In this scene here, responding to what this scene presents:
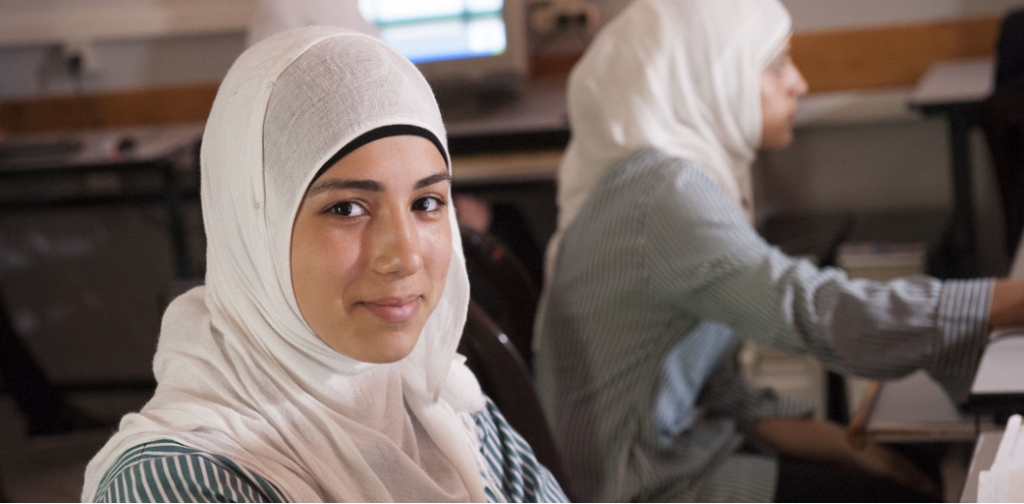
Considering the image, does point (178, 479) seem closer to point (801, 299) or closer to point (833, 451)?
point (801, 299)

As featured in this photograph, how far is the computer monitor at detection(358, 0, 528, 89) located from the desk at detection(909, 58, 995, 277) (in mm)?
1113

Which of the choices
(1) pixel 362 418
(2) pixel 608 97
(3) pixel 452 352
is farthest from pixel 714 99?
(1) pixel 362 418

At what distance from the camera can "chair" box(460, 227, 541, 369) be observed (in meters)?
1.58

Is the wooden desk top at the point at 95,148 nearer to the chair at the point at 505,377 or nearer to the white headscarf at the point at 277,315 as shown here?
the chair at the point at 505,377

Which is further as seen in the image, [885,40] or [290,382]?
[885,40]

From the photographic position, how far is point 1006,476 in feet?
3.06

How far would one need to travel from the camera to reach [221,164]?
857 millimetres

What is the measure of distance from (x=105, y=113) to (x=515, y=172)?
1.65 meters

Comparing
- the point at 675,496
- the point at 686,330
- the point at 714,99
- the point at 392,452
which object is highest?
the point at 714,99

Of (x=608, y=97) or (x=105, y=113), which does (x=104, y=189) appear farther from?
(x=608, y=97)

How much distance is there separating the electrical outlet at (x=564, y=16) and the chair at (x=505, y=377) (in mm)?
2222

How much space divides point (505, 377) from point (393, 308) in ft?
1.39

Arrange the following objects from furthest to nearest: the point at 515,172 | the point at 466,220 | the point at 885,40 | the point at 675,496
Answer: the point at 885,40 < the point at 515,172 < the point at 466,220 < the point at 675,496

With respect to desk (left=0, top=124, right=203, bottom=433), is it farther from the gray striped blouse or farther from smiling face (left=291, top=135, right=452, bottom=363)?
smiling face (left=291, top=135, right=452, bottom=363)
